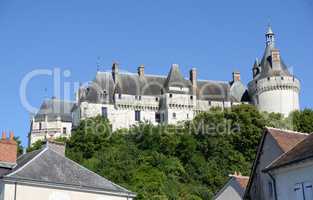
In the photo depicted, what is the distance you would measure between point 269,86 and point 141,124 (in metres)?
16.4

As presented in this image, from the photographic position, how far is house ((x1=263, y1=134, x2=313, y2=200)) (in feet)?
65.2

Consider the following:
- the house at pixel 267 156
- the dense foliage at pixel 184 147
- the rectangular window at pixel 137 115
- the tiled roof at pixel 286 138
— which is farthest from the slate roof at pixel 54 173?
the rectangular window at pixel 137 115

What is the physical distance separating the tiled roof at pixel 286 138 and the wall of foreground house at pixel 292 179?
1.35m

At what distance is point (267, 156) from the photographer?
74.9ft

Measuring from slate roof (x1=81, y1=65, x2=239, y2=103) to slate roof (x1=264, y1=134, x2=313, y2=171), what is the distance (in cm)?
5730

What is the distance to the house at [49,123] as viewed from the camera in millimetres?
81312

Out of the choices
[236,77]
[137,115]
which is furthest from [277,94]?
[137,115]

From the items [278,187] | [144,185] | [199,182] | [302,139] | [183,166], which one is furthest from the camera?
[183,166]

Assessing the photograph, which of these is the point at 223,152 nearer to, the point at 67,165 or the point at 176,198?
the point at 176,198

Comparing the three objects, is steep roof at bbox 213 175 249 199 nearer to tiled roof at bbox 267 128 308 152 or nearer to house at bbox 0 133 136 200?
tiled roof at bbox 267 128 308 152

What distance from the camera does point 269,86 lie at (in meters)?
80.0

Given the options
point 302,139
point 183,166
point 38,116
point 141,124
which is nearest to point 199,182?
point 183,166

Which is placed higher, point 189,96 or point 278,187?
point 189,96

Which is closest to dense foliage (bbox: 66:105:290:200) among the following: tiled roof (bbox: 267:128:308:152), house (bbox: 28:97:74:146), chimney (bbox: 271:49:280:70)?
house (bbox: 28:97:74:146)
